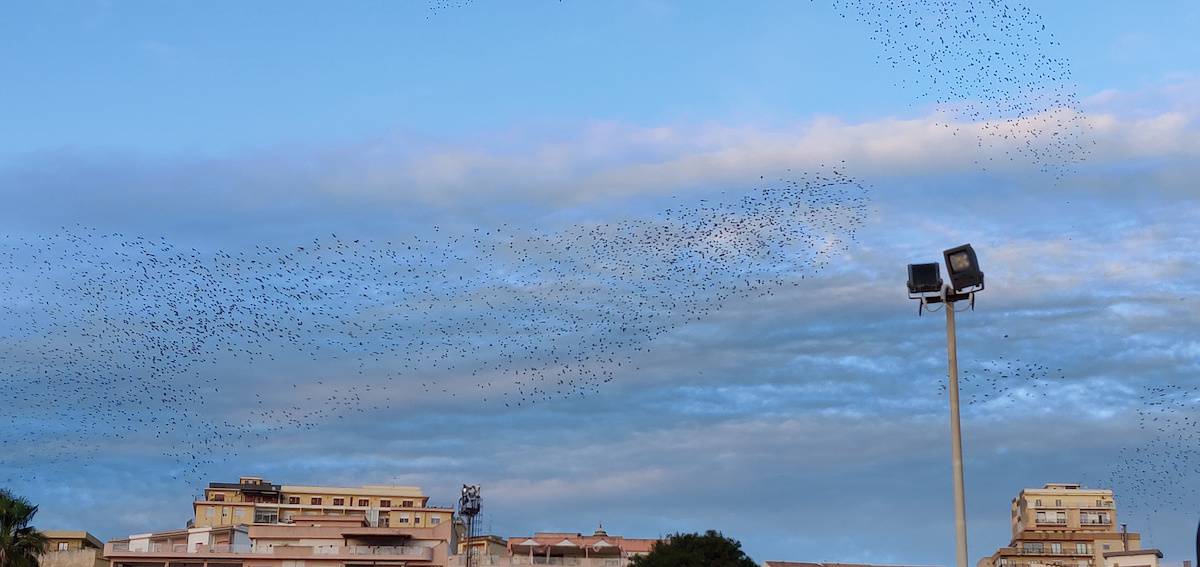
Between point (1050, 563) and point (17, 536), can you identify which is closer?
point (17, 536)

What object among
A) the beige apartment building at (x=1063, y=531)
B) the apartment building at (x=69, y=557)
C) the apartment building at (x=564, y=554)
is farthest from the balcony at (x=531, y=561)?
the beige apartment building at (x=1063, y=531)

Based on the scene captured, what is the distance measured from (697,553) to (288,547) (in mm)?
28722

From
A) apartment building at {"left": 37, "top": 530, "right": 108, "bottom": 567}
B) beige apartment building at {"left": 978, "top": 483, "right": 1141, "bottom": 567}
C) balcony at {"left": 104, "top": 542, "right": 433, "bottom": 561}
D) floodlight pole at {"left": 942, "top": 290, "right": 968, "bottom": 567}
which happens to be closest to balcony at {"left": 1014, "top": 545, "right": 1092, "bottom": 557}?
beige apartment building at {"left": 978, "top": 483, "right": 1141, "bottom": 567}

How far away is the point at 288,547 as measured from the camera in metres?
106

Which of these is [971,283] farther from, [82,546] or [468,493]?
[82,546]

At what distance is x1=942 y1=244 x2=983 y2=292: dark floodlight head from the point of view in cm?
3019

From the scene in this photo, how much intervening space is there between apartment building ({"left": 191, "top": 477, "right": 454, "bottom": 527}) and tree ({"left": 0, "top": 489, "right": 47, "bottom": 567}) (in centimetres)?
6529

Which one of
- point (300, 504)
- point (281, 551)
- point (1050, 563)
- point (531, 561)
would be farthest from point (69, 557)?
point (1050, 563)

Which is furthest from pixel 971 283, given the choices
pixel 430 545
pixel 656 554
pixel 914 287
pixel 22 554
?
pixel 430 545

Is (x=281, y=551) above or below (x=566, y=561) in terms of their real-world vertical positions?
above

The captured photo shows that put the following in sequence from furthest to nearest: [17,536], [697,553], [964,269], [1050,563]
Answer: [1050,563], [697,553], [17,536], [964,269]

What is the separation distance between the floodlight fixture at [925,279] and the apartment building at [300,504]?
116448 mm

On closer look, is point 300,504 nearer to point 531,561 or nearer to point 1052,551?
point 531,561

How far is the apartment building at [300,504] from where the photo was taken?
153m
